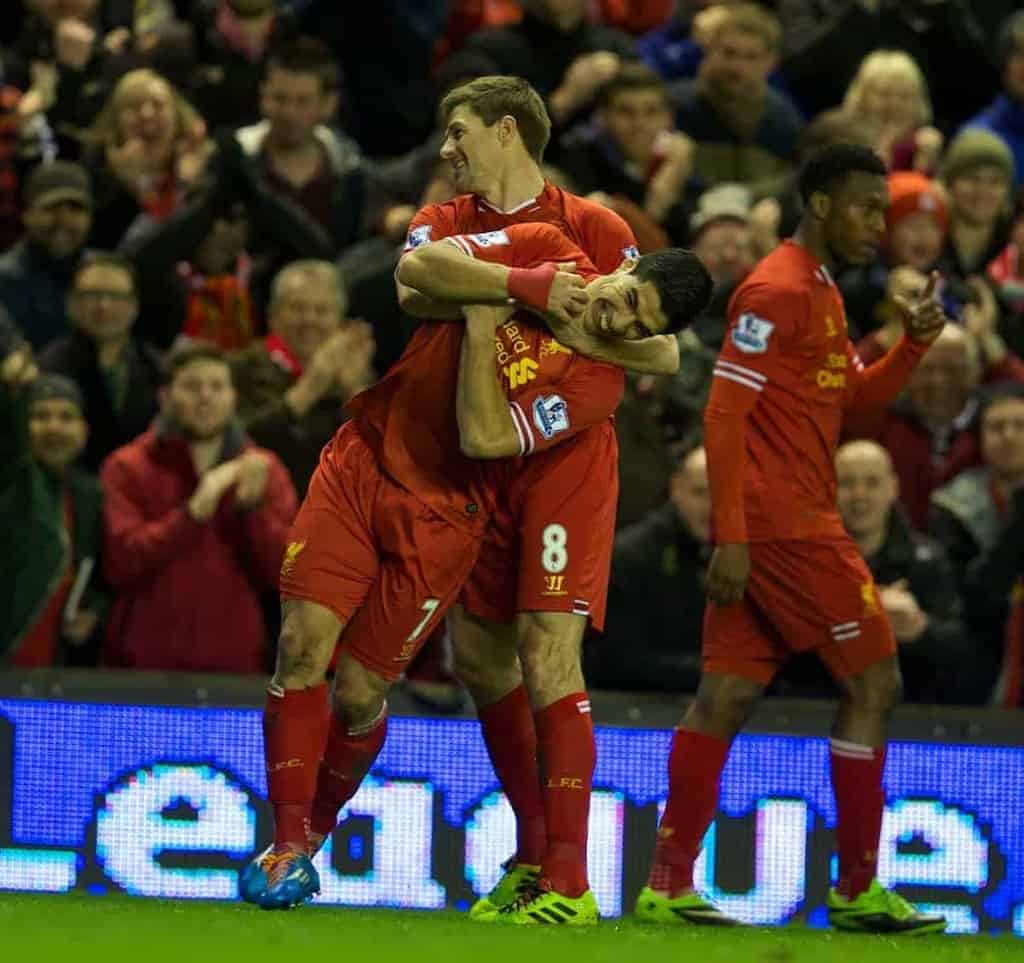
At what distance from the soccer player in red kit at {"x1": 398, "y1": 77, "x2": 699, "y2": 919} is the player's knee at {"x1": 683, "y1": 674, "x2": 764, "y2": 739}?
0.76 m

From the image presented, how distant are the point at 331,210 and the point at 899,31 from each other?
3352mm

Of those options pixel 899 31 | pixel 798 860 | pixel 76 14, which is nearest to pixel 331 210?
pixel 76 14

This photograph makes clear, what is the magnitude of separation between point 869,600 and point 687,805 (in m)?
0.82

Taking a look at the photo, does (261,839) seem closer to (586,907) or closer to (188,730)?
(188,730)

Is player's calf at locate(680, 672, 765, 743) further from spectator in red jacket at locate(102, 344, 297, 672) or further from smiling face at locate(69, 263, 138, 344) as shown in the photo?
smiling face at locate(69, 263, 138, 344)

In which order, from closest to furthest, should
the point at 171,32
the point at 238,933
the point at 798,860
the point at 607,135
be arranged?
the point at 238,933
the point at 798,860
the point at 607,135
the point at 171,32

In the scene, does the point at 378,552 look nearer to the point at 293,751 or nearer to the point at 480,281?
the point at 293,751

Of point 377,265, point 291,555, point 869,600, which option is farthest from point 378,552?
point 377,265

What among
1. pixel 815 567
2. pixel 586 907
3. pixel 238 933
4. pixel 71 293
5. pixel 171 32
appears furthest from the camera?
pixel 171 32

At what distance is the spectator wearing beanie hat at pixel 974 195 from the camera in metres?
11.7

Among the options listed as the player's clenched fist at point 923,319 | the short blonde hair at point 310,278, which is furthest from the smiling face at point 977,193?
the player's clenched fist at point 923,319

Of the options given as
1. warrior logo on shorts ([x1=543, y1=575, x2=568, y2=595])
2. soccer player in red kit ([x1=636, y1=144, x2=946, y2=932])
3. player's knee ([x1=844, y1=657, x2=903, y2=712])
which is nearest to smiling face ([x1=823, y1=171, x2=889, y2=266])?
soccer player in red kit ([x1=636, y1=144, x2=946, y2=932])

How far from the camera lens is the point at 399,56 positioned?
45.4 feet

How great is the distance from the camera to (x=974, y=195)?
11727 millimetres
